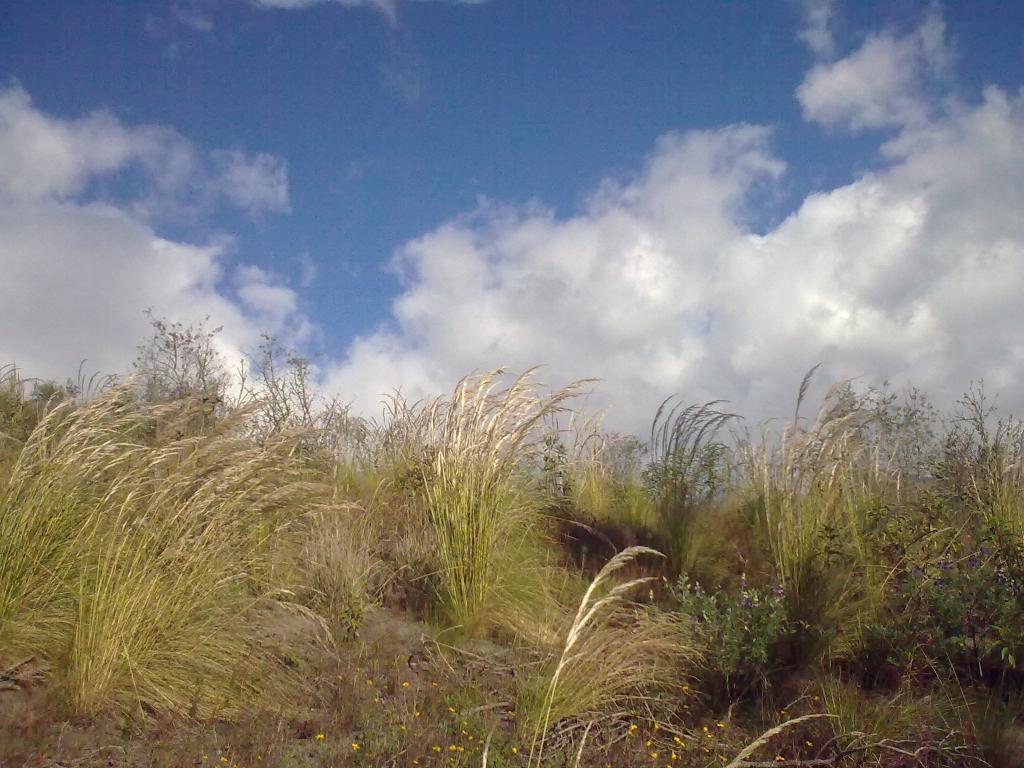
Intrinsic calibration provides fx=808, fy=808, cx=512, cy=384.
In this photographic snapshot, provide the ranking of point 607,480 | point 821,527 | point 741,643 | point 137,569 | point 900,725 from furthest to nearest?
point 607,480, point 821,527, point 741,643, point 137,569, point 900,725

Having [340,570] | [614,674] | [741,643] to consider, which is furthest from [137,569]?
[741,643]

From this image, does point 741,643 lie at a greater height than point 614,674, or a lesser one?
greater

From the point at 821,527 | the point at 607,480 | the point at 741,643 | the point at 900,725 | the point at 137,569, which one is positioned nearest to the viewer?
the point at 900,725

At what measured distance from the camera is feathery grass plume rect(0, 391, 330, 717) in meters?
3.85

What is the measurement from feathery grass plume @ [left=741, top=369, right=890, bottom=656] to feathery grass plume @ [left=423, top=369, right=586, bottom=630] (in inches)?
65.2

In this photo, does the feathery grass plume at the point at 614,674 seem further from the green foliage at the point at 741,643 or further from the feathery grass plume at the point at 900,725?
the feathery grass plume at the point at 900,725

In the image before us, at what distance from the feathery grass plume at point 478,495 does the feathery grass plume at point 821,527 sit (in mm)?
1656

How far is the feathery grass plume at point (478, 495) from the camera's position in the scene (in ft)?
18.3

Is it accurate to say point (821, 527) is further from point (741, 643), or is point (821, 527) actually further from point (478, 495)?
point (478, 495)

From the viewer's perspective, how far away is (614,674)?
4.21 metres

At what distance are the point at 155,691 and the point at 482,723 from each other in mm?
1582

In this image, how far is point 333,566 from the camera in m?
5.58

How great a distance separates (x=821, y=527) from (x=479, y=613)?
2.35 metres

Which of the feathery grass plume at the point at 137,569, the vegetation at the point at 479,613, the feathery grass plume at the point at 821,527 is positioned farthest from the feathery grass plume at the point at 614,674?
the feathery grass plume at the point at 137,569
